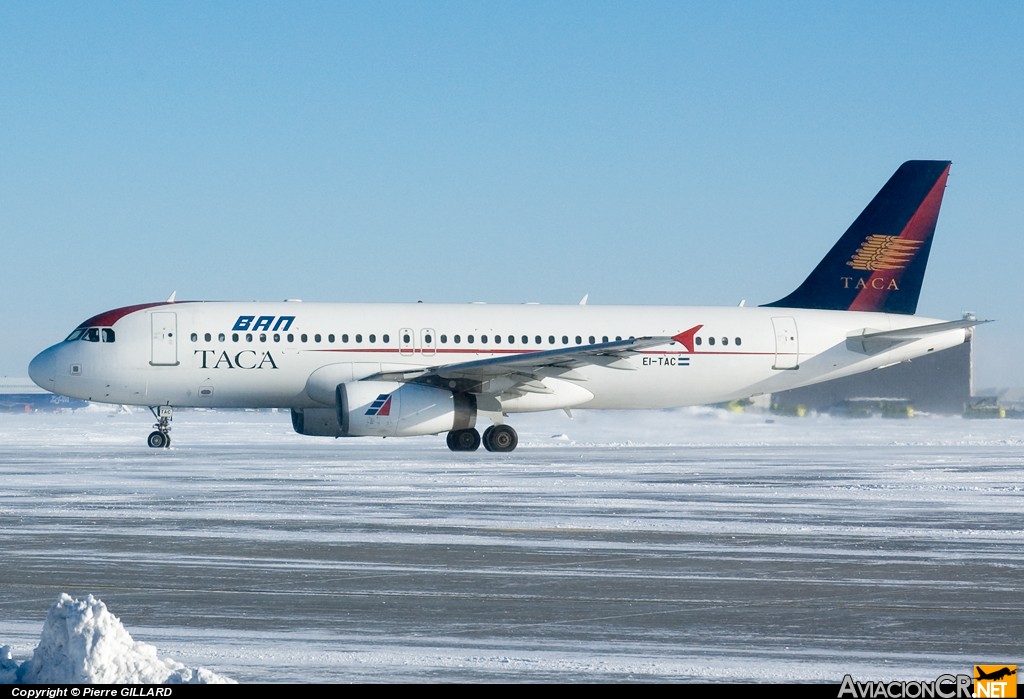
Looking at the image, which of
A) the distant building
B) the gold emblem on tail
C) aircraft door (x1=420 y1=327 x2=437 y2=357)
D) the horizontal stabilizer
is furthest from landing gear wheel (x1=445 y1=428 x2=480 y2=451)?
the distant building

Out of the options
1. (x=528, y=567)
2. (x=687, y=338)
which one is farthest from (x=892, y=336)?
(x=528, y=567)

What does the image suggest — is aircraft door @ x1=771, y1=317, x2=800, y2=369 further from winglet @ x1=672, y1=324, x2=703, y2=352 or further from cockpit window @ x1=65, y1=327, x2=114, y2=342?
cockpit window @ x1=65, y1=327, x2=114, y2=342

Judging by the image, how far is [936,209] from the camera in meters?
38.2

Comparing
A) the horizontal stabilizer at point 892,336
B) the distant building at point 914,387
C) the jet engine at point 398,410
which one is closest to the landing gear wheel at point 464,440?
the jet engine at point 398,410

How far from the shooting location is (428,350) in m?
33.5

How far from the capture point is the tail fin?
3753cm

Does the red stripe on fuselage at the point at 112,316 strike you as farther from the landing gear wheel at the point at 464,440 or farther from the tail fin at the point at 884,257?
the tail fin at the point at 884,257

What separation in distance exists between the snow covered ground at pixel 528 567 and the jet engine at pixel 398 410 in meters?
3.57

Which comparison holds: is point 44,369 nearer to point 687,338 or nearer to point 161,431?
point 161,431

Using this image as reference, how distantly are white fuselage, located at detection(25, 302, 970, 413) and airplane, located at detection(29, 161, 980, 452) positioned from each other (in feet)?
0.12

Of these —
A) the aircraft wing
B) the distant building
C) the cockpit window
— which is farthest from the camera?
the distant building

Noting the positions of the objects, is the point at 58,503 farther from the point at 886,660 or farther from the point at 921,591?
the point at 886,660

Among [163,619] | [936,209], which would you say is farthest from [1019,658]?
[936,209]

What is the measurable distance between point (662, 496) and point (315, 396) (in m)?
14.7
